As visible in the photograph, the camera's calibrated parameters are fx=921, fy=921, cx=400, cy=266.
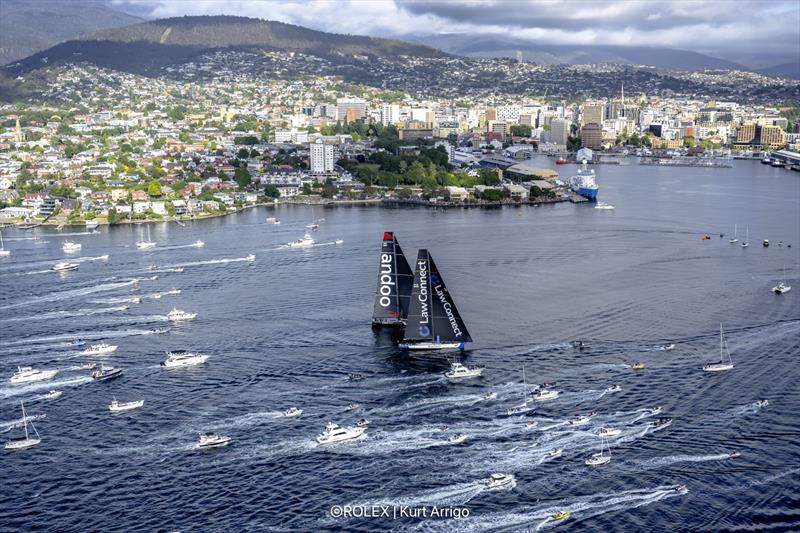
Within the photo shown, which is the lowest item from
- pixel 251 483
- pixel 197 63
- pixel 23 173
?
pixel 251 483

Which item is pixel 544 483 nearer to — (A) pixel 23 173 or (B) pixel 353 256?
(B) pixel 353 256

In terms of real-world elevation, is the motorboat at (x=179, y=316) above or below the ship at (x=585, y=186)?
below

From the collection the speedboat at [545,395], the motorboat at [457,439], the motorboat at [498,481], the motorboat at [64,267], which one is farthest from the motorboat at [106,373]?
the motorboat at [64,267]

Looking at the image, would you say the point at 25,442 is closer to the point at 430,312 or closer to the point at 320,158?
the point at 430,312

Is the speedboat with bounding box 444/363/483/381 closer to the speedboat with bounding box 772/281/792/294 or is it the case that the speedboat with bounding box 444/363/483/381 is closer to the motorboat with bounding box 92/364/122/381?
the motorboat with bounding box 92/364/122/381

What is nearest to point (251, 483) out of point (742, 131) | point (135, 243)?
point (135, 243)

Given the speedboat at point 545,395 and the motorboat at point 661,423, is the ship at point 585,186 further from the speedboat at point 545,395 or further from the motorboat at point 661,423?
the motorboat at point 661,423
